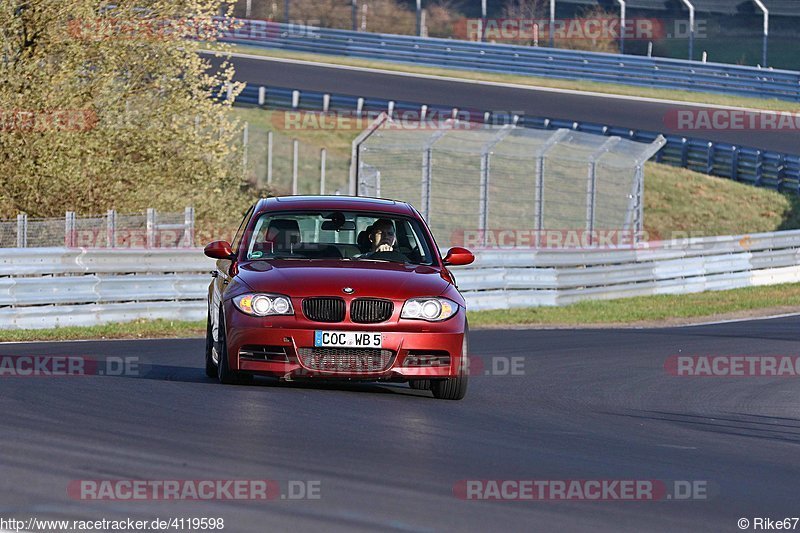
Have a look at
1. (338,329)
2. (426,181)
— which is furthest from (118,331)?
(426,181)

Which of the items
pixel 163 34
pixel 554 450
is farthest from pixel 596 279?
pixel 554 450

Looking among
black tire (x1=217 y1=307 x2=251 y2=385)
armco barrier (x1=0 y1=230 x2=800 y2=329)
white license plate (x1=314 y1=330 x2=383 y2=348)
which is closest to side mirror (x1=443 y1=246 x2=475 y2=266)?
white license plate (x1=314 y1=330 x2=383 y2=348)

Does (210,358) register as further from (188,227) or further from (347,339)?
(188,227)

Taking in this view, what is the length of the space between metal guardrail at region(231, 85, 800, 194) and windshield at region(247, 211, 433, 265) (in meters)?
23.1

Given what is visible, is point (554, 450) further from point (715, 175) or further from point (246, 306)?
point (715, 175)

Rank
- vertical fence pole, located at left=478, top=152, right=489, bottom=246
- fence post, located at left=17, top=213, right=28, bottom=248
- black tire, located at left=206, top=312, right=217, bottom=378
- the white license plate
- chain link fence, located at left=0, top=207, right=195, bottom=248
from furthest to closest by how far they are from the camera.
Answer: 1. vertical fence pole, located at left=478, top=152, right=489, bottom=246
2. chain link fence, located at left=0, top=207, right=195, bottom=248
3. fence post, located at left=17, top=213, right=28, bottom=248
4. black tire, located at left=206, top=312, right=217, bottom=378
5. the white license plate

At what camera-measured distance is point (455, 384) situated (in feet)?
34.7

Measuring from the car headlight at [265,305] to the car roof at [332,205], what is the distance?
4.39 feet

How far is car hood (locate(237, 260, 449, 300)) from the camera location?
33.2 feet

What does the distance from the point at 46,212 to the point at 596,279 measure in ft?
30.4

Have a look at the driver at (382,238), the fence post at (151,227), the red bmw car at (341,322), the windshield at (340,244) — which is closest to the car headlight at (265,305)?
the red bmw car at (341,322)

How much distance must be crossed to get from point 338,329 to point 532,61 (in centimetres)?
3412

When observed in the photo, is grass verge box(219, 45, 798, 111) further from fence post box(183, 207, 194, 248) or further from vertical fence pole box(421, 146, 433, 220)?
fence post box(183, 207, 194, 248)

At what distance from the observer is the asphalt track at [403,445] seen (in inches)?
241
